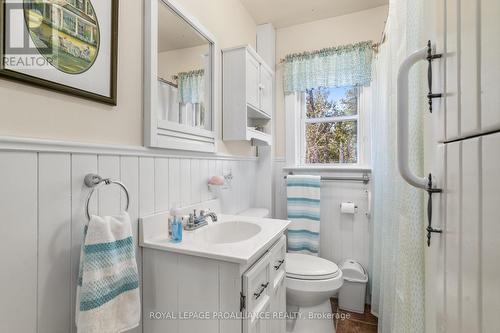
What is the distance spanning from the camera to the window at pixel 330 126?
228 centimetres

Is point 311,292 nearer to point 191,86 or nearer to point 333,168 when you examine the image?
point 333,168

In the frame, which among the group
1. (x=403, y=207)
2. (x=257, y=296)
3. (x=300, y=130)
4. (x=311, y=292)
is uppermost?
(x=300, y=130)

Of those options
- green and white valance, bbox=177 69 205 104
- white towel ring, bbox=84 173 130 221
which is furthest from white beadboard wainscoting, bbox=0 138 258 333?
green and white valance, bbox=177 69 205 104

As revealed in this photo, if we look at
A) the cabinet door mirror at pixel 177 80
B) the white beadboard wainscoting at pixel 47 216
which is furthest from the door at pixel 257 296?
the cabinet door mirror at pixel 177 80

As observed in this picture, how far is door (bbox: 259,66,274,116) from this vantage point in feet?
6.60

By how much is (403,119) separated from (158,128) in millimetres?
983

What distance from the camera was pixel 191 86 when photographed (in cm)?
141

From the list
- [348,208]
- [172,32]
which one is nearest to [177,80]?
[172,32]

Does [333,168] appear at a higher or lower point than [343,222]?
higher

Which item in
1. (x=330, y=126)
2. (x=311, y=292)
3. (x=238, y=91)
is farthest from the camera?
(x=330, y=126)

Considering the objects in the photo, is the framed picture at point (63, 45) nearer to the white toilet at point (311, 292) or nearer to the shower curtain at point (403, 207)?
the shower curtain at point (403, 207)

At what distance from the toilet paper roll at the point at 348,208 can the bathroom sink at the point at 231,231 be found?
43.6 inches

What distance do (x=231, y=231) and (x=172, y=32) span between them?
1142 mm
